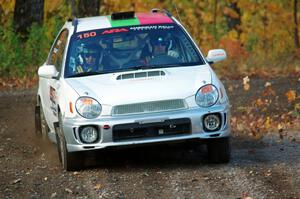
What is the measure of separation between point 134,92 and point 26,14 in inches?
552

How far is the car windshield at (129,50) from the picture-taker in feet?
35.1

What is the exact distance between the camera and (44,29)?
22828mm

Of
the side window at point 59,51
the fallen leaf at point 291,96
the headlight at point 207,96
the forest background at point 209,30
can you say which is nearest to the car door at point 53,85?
the side window at point 59,51

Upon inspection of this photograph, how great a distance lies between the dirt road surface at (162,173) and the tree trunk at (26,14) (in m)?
10.8

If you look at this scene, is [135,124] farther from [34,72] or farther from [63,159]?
[34,72]

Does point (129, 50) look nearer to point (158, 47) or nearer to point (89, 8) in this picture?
point (158, 47)

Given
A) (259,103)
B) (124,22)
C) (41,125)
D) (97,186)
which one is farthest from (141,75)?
(259,103)

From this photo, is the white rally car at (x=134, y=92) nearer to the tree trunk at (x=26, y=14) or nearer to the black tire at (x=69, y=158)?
the black tire at (x=69, y=158)

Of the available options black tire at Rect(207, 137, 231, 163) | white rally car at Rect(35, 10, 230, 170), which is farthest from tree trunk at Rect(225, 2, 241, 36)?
black tire at Rect(207, 137, 231, 163)

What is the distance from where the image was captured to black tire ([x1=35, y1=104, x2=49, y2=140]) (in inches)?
492

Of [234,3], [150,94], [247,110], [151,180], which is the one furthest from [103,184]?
[234,3]

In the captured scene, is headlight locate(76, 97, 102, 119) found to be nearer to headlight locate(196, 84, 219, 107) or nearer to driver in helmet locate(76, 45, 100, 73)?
driver in helmet locate(76, 45, 100, 73)

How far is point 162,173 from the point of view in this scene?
9781mm

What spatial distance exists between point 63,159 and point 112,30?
1.71 metres
